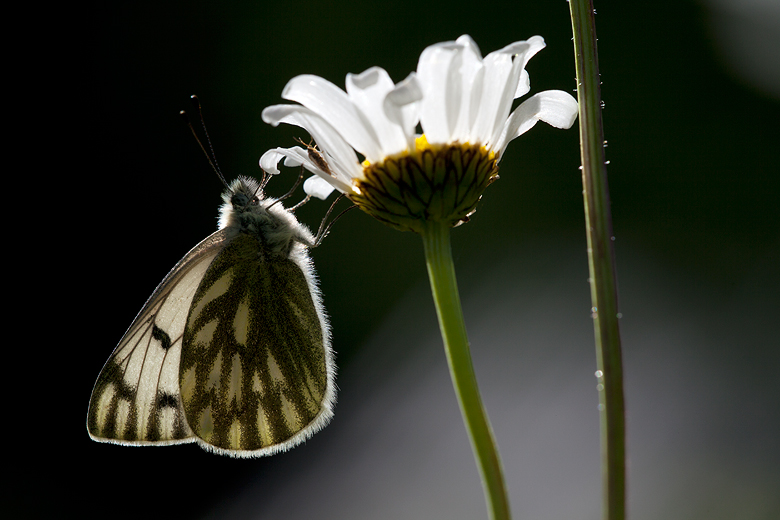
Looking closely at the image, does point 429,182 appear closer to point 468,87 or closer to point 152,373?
point 468,87

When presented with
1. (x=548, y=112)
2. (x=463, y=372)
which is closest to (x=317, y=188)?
(x=548, y=112)

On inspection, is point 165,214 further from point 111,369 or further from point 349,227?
point 111,369

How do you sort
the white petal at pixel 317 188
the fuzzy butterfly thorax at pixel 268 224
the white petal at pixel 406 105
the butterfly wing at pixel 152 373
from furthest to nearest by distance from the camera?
1. the fuzzy butterfly thorax at pixel 268 224
2. the butterfly wing at pixel 152 373
3. the white petal at pixel 317 188
4. the white petal at pixel 406 105

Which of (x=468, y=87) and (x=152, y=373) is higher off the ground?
(x=468, y=87)

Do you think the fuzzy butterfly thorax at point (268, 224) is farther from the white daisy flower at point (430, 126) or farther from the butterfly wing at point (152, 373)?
the white daisy flower at point (430, 126)

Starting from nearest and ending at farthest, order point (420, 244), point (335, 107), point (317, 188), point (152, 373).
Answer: point (335, 107) → point (317, 188) → point (152, 373) → point (420, 244)

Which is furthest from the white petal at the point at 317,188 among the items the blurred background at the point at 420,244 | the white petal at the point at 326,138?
the blurred background at the point at 420,244
